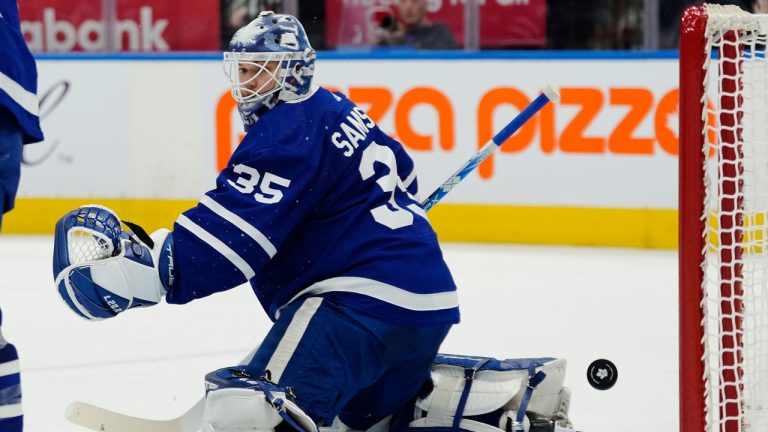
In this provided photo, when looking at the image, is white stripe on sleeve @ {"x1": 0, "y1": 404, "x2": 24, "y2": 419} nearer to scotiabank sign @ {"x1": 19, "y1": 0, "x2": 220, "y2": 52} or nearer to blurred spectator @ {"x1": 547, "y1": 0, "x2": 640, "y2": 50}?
blurred spectator @ {"x1": 547, "y1": 0, "x2": 640, "y2": 50}

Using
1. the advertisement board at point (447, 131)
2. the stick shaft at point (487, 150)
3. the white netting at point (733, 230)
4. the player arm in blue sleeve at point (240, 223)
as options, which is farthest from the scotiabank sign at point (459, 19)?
the player arm in blue sleeve at point (240, 223)

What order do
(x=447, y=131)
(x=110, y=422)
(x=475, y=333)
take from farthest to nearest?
(x=447, y=131), (x=475, y=333), (x=110, y=422)

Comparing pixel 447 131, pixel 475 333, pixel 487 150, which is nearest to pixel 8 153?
pixel 487 150

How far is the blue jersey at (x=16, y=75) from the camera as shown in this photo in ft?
7.55

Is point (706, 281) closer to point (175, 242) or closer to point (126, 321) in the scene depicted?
point (175, 242)

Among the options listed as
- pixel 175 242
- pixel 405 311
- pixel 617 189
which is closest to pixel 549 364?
pixel 405 311

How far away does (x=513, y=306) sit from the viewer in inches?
183

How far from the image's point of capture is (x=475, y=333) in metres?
4.21

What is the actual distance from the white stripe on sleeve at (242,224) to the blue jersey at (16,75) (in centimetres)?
30

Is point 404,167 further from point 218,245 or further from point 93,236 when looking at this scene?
point 93,236

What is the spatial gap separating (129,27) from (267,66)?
4302 mm

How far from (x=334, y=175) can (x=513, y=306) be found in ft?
7.34

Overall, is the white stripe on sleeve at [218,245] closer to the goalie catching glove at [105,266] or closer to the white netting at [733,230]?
the goalie catching glove at [105,266]

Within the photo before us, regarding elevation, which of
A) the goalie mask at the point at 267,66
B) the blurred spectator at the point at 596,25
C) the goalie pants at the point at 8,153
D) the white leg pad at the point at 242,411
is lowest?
the white leg pad at the point at 242,411
